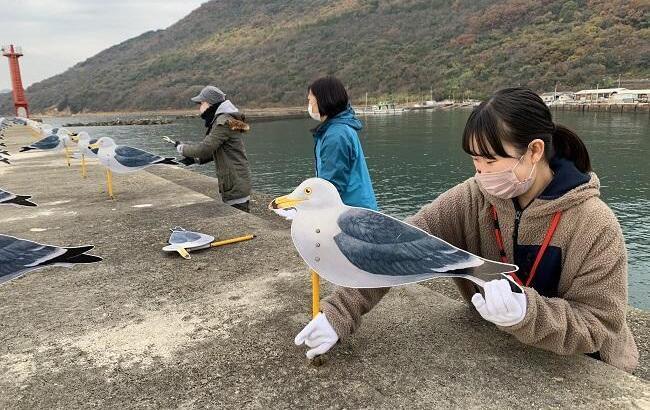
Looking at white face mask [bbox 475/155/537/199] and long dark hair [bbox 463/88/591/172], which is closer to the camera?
long dark hair [bbox 463/88/591/172]

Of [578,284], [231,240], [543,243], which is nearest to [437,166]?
[231,240]

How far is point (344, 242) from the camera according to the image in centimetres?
203

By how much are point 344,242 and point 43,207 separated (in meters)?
6.30

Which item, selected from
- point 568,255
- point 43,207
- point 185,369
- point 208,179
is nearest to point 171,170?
point 208,179

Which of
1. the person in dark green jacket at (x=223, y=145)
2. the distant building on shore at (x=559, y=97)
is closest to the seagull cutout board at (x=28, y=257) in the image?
the person in dark green jacket at (x=223, y=145)

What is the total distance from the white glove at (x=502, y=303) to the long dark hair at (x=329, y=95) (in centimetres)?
202

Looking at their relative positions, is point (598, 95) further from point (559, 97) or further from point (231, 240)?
point (231, 240)

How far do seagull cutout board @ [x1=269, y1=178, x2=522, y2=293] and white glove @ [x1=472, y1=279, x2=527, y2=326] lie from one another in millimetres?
163

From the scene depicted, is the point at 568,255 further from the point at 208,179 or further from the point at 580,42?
the point at 580,42

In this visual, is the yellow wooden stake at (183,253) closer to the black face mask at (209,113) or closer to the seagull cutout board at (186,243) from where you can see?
the seagull cutout board at (186,243)

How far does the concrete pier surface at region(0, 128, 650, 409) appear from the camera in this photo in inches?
86.3

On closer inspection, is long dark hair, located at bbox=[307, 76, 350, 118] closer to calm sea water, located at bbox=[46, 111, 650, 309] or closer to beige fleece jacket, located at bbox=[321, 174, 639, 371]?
beige fleece jacket, located at bbox=[321, 174, 639, 371]

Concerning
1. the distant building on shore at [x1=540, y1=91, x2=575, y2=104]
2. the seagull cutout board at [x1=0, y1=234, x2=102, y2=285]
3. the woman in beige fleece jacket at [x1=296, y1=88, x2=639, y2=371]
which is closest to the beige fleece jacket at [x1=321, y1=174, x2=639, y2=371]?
the woman in beige fleece jacket at [x1=296, y1=88, x2=639, y2=371]

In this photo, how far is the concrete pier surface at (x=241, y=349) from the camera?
2191 millimetres
